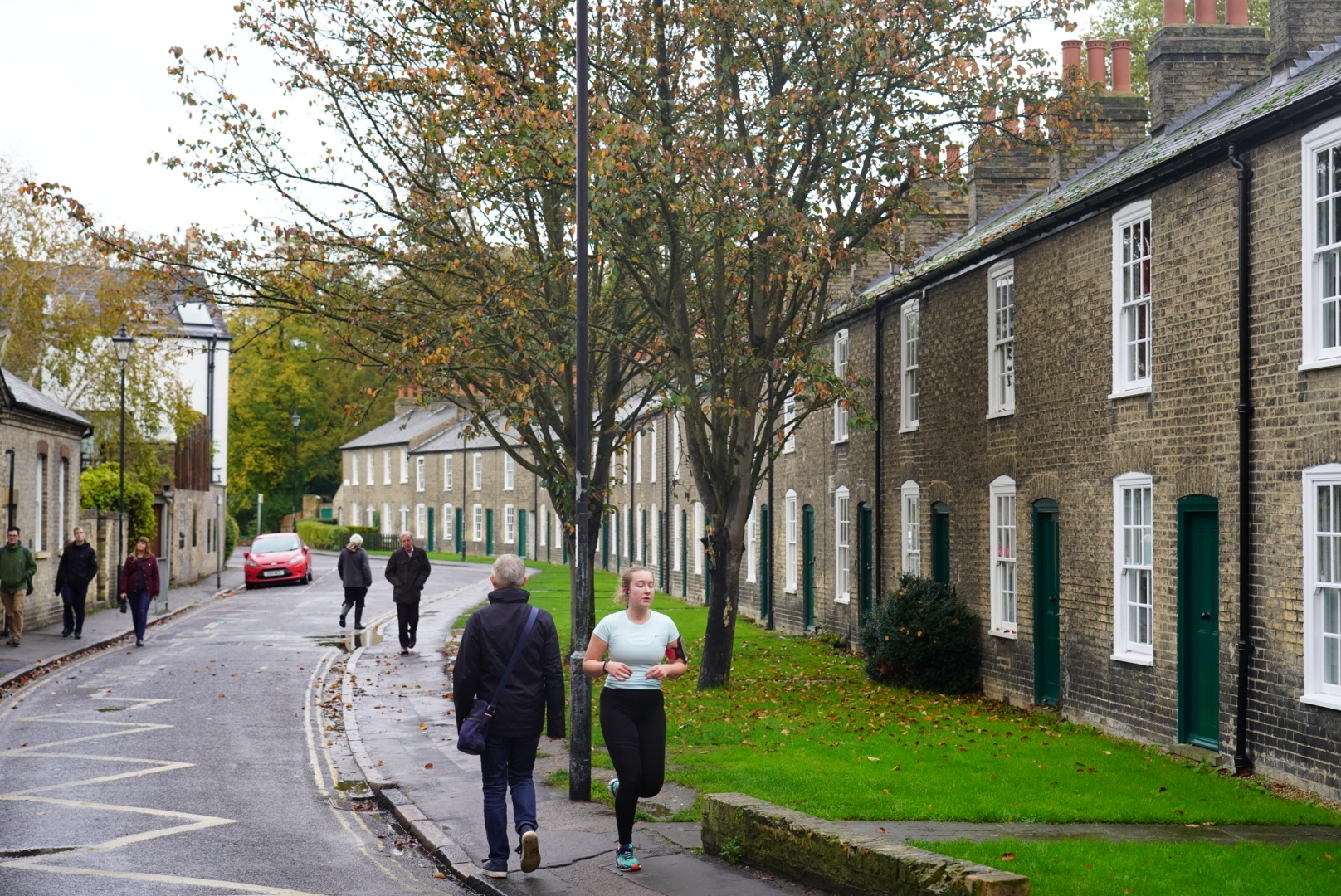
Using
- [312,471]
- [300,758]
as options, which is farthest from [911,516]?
[312,471]

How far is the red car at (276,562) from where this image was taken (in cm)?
4172

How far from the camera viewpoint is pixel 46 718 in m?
15.0

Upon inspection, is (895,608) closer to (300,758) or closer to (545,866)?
(300,758)

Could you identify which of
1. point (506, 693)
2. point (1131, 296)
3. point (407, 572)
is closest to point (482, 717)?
point (506, 693)

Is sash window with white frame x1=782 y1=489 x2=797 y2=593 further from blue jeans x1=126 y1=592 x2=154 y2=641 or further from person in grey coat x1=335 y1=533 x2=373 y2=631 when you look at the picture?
blue jeans x1=126 y1=592 x2=154 y2=641

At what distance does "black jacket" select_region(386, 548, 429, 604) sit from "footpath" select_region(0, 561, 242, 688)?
5.29m

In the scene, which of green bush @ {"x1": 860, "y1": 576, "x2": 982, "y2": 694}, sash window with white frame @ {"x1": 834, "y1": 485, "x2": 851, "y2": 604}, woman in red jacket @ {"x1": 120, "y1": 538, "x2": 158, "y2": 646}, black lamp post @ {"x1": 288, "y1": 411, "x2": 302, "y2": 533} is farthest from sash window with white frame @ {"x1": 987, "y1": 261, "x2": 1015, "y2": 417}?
black lamp post @ {"x1": 288, "y1": 411, "x2": 302, "y2": 533}

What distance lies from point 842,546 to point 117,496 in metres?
18.5

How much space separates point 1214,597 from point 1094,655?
2568 millimetres

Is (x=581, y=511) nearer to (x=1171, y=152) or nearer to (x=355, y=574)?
(x=1171, y=152)

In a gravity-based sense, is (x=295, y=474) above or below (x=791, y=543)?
above

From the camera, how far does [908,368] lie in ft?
70.9

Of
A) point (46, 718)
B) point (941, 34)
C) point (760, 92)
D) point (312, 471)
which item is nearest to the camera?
point (46, 718)

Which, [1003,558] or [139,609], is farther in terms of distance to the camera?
[139,609]
